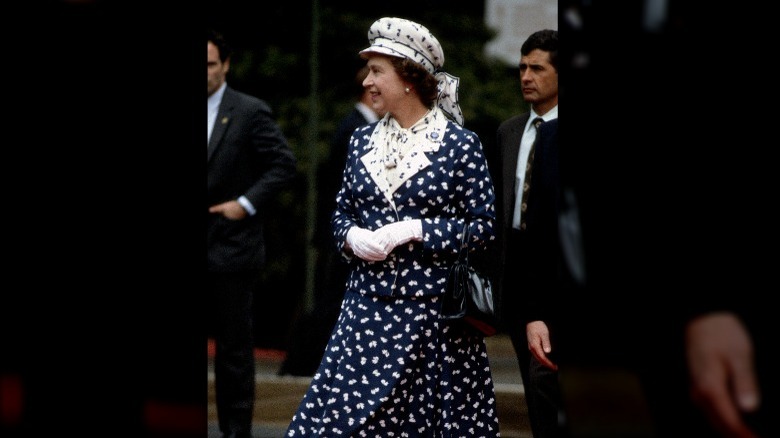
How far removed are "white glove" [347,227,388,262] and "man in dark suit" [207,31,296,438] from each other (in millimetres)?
1738

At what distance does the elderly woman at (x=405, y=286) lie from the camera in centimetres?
478

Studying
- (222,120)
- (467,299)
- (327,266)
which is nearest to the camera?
(467,299)

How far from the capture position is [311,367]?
28.8 ft

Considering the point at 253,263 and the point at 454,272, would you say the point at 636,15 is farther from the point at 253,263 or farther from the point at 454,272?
the point at 253,263

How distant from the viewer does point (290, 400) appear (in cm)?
809

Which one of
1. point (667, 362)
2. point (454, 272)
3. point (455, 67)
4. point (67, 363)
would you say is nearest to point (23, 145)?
point (67, 363)

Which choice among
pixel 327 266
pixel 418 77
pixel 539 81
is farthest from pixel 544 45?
pixel 327 266

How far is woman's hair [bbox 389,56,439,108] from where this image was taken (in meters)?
4.97

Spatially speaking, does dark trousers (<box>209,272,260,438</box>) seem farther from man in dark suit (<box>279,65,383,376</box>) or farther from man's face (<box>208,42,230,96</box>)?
man's face (<box>208,42,230,96</box>)

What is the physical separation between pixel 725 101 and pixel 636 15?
0.19 meters

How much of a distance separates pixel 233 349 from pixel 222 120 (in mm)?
1105

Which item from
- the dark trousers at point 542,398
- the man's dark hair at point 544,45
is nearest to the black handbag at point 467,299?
the dark trousers at point 542,398

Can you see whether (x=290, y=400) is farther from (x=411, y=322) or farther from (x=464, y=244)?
(x=464, y=244)

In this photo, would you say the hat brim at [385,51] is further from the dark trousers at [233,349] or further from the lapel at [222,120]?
the dark trousers at [233,349]
